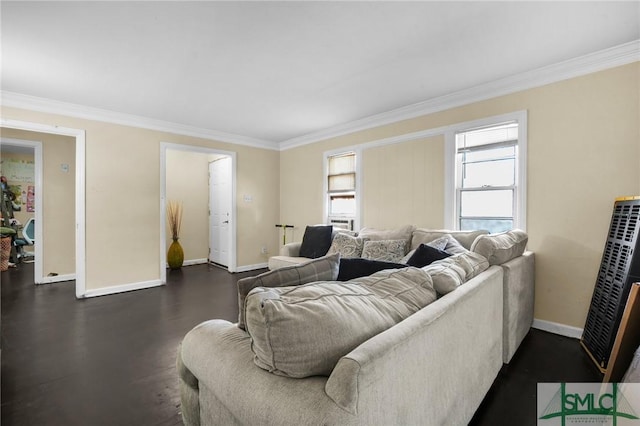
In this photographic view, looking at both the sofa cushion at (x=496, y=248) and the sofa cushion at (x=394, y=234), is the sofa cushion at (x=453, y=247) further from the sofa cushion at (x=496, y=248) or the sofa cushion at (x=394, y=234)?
the sofa cushion at (x=394, y=234)

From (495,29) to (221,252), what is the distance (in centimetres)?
559

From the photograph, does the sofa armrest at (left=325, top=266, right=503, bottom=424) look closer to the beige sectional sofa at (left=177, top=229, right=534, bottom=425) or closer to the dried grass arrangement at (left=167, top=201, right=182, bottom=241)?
the beige sectional sofa at (left=177, top=229, right=534, bottom=425)

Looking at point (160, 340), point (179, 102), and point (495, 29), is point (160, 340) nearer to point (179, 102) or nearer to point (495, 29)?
point (179, 102)

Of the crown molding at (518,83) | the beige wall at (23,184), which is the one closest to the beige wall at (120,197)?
the crown molding at (518,83)

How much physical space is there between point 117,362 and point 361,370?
2418mm

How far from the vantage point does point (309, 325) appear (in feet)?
2.74

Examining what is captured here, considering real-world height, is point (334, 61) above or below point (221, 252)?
above

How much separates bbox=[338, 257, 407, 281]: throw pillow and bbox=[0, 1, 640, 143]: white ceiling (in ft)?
5.62

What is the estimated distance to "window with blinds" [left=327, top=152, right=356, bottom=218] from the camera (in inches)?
191

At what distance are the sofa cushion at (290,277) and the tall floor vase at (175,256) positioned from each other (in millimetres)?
5093

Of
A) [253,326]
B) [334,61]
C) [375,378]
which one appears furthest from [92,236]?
[375,378]

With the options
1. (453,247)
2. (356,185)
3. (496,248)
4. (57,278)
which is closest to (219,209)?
(57,278)

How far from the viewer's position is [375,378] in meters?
0.79

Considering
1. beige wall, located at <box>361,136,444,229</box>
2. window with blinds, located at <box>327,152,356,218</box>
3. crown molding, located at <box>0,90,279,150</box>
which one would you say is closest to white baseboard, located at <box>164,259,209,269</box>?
crown molding, located at <box>0,90,279,150</box>
